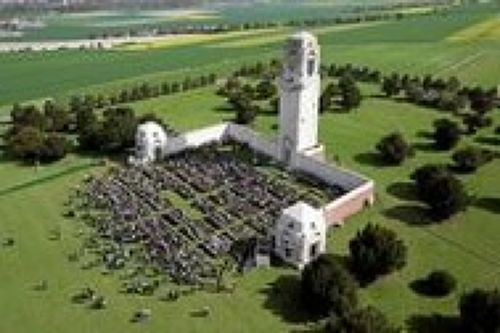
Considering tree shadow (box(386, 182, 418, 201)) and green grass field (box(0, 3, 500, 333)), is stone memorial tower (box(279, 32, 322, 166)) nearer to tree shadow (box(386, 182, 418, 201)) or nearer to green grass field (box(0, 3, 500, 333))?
green grass field (box(0, 3, 500, 333))

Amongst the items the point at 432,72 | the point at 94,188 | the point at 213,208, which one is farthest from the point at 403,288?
the point at 432,72

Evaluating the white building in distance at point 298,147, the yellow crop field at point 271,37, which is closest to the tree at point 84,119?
the white building in distance at point 298,147

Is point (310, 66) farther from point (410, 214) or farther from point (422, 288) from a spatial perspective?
point (422, 288)

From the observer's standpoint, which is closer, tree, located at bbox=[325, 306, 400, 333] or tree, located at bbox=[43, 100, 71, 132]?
tree, located at bbox=[325, 306, 400, 333]

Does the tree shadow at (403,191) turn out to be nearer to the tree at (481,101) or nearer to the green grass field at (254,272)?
the green grass field at (254,272)

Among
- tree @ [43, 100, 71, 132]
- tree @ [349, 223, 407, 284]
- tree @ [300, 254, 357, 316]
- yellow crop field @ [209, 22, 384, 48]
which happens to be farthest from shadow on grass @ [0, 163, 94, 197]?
yellow crop field @ [209, 22, 384, 48]

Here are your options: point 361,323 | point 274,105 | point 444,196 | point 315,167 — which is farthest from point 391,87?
point 361,323
